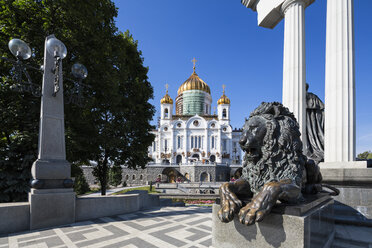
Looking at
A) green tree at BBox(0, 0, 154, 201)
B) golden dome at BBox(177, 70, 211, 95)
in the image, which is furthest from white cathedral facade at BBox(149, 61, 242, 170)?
green tree at BBox(0, 0, 154, 201)

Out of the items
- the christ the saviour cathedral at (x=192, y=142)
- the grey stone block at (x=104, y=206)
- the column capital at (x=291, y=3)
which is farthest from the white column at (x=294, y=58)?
the christ the saviour cathedral at (x=192, y=142)

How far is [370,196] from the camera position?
4.69 m

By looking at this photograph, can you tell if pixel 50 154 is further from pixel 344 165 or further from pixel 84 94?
pixel 344 165

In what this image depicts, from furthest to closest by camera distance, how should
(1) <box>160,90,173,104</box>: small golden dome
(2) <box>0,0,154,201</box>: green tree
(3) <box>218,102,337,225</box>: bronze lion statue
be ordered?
(1) <box>160,90,173,104</box>: small golden dome
(2) <box>0,0,154,201</box>: green tree
(3) <box>218,102,337,225</box>: bronze lion statue

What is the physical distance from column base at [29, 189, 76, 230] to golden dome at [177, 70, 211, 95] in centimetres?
5499

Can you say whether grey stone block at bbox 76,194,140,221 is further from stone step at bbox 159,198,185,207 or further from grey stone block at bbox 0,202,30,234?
stone step at bbox 159,198,185,207

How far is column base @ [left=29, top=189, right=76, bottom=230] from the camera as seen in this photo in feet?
16.2

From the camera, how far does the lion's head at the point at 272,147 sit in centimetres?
279

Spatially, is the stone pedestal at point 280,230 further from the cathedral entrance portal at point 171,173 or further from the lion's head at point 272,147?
the cathedral entrance portal at point 171,173

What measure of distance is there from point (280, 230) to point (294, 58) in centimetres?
726

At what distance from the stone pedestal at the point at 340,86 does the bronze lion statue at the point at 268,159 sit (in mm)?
4035

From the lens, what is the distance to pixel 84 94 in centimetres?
895

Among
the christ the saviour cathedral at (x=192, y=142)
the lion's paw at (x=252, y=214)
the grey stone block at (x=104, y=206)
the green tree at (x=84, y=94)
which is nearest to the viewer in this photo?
the lion's paw at (x=252, y=214)

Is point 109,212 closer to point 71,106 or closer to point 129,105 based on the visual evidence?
point 71,106
